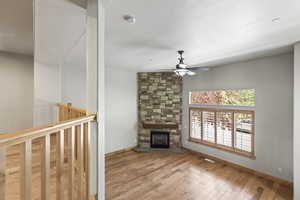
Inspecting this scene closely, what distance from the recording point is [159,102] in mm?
5746

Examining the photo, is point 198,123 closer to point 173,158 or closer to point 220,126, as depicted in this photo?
point 220,126

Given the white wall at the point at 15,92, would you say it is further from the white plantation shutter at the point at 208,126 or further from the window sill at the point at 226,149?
the white plantation shutter at the point at 208,126

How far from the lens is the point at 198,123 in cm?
520

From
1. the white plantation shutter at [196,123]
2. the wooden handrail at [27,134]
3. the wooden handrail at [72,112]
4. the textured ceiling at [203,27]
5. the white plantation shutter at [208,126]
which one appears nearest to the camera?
the wooden handrail at [27,134]

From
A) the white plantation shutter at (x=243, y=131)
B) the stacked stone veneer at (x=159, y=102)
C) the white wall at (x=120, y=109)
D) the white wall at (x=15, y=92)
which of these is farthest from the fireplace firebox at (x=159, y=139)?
the white wall at (x=15, y=92)

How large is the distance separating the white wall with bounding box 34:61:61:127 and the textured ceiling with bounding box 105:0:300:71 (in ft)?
6.67

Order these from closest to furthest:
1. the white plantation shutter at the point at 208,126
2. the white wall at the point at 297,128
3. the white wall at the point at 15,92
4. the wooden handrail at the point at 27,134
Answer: the wooden handrail at the point at 27,134
the white wall at the point at 297,128
the white wall at the point at 15,92
the white plantation shutter at the point at 208,126

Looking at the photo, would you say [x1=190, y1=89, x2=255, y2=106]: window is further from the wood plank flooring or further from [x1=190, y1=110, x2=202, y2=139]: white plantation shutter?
the wood plank flooring

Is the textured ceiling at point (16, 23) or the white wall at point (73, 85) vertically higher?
the textured ceiling at point (16, 23)

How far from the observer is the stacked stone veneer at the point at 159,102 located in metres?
5.64

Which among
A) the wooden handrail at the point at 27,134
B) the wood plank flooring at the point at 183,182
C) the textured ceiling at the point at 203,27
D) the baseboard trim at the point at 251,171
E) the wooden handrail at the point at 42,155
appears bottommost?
the wood plank flooring at the point at 183,182

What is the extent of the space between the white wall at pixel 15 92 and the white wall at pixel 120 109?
2.11 metres

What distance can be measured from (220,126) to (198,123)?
2.55 ft

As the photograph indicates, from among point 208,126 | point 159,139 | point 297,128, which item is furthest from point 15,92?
point 297,128
